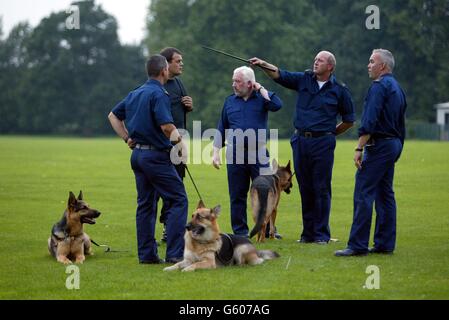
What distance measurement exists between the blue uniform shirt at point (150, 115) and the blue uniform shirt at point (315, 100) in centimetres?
233

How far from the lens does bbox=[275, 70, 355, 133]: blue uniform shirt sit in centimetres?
1127

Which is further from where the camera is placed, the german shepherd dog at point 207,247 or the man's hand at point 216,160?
the man's hand at point 216,160

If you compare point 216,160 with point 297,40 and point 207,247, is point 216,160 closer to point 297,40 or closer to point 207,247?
point 207,247

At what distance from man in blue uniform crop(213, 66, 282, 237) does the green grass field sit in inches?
32.2

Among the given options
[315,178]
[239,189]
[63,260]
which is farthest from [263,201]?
[63,260]

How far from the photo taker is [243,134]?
11422 millimetres

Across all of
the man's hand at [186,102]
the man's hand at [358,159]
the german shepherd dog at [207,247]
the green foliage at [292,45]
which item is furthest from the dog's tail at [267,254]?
the green foliage at [292,45]

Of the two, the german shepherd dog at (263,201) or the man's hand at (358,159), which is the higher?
the man's hand at (358,159)

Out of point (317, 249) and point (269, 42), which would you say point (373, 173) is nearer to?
point (317, 249)

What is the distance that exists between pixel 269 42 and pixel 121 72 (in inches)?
821

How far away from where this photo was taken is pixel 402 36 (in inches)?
2611

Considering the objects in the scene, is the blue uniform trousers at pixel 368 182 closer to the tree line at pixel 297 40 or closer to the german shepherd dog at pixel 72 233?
the german shepherd dog at pixel 72 233

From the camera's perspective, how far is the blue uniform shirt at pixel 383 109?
9914 mm
